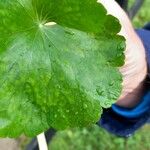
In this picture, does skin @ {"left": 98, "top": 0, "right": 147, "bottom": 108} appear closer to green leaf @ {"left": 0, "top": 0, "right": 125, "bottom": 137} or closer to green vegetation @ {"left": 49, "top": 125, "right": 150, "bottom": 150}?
green leaf @ {"left": 0, "top": 0, "right": 125, "bottom": 137}

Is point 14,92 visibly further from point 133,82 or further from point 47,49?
point 133,82

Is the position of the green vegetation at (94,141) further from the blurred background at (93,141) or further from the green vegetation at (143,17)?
the green vegetation at (143,17)

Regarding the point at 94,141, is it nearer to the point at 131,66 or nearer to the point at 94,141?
the point at 94,141

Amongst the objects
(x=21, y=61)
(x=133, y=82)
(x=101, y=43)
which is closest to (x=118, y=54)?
(x=101, y=43)

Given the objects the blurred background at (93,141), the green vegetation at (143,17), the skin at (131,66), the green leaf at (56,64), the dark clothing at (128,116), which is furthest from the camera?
the green vegetation at (143,17)

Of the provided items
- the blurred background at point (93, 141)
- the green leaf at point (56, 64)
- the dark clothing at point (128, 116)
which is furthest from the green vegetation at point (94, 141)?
the green leaf at point (56, 64)
